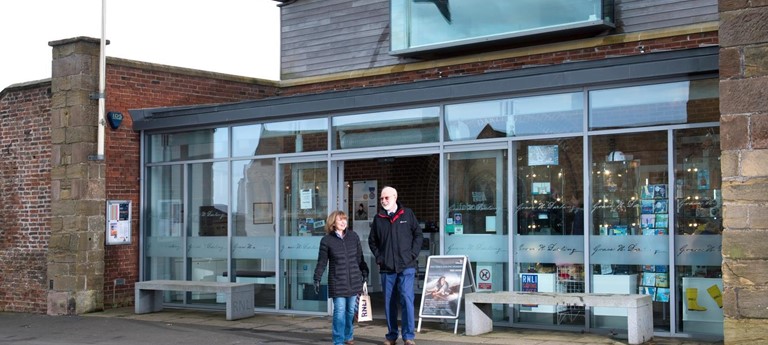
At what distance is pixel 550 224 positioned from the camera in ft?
41.5

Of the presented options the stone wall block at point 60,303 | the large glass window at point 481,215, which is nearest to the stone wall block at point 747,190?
the large glass window at point 481,215

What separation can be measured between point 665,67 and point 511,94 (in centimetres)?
219

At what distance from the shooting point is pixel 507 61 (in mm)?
16000

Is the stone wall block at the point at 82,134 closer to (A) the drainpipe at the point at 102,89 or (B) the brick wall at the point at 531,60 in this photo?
(A) the drainpipe at the point at 102,89

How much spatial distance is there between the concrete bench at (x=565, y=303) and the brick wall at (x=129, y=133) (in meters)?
6.99

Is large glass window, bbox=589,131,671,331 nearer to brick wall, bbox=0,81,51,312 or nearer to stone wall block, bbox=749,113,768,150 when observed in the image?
stone wall block, bbox=749,113,768,150

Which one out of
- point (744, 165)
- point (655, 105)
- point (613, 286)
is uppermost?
point (655, 105)

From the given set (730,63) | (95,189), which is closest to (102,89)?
(95,189)

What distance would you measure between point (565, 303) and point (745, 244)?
7.50 ft

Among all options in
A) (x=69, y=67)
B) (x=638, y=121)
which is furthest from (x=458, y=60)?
(x=69, y=67)

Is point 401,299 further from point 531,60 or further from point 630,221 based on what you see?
point 531,60

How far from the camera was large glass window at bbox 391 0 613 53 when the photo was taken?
49.1 ft

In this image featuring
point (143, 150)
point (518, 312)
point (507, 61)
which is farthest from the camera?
point (143, 150)

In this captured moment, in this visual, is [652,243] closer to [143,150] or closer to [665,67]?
[665,67]
